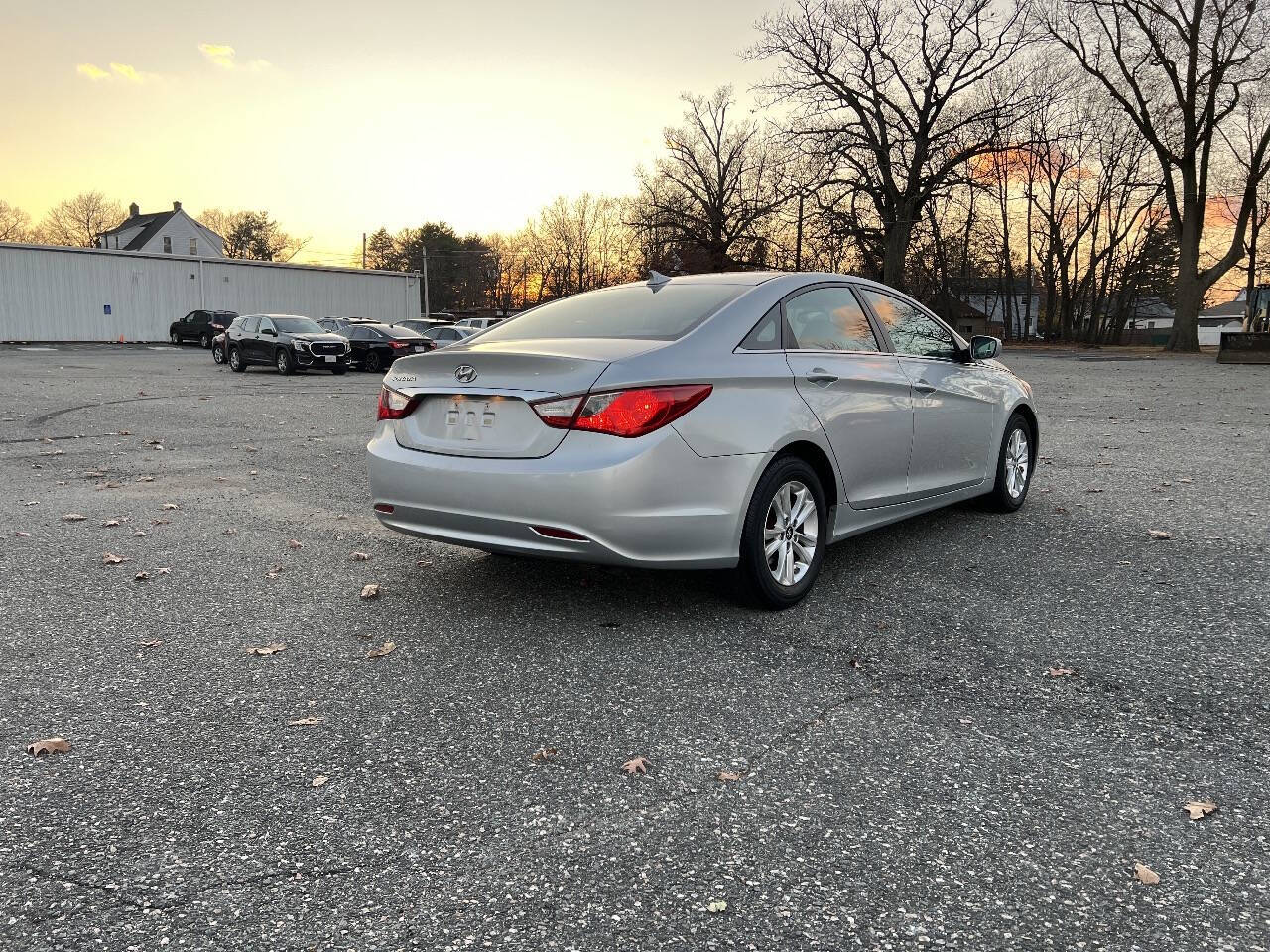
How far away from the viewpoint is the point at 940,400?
566 cm

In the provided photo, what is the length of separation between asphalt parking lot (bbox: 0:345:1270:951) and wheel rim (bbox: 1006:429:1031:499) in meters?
0.51

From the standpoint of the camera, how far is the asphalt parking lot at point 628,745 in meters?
2.26

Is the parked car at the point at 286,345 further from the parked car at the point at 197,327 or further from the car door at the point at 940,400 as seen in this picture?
the car door at the point at 940,400

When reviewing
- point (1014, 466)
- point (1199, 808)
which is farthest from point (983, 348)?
point (1199, 808)

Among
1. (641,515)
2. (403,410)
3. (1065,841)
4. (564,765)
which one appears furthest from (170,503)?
(1065,841)

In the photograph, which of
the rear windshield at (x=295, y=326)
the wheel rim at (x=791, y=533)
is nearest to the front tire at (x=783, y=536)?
the wheel rim at (x=791, y=533)

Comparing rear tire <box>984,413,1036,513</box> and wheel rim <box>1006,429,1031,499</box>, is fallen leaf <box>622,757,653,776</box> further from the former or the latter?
wheel rim <box>1006,429,1031,499</box>

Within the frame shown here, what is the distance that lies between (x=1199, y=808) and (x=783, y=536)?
6.86 ft

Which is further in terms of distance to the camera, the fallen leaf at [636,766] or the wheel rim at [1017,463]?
the wheel rim at [1017,463]

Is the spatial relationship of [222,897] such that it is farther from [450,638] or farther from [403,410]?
[403,410]

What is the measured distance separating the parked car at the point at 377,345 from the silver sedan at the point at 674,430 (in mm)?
21820

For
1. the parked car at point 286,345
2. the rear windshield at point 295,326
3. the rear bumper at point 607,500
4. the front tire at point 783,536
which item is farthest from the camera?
the rear windshield at point 295,326

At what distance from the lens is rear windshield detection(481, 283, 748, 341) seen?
4.49 metres

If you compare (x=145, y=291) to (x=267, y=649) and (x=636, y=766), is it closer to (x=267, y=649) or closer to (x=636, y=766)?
(x=267, y=649)
